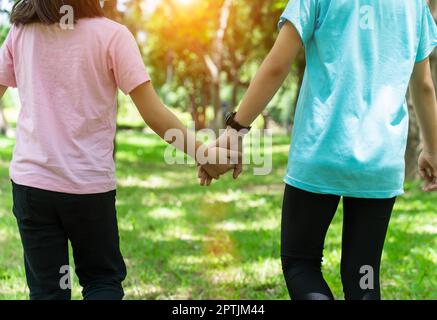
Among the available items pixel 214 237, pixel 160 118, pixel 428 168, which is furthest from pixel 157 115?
pixel 214 237

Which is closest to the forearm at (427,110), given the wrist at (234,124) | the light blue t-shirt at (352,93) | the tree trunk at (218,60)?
the light blue t-shirt at (352,93)

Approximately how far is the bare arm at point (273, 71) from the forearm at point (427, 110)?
588mm

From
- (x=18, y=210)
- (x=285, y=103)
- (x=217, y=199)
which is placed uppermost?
(x=18, y=210)

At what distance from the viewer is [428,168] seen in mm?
3123

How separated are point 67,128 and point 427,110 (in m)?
Answer: 1.47

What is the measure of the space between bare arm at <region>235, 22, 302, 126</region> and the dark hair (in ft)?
2.22

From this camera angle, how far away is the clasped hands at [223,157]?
3109 millimetres

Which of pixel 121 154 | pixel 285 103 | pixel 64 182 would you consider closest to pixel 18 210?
pixel 64 182

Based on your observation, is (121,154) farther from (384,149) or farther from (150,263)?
(384,149)

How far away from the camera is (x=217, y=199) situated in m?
8.77

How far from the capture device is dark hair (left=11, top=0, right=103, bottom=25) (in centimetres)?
270

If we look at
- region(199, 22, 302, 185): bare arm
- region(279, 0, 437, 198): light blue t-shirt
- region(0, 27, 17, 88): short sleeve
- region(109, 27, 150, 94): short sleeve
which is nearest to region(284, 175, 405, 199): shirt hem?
region(279, 0, 437, 198): light blue t-shirt

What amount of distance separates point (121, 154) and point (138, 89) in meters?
13.6
